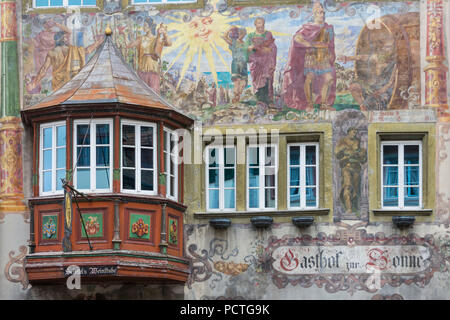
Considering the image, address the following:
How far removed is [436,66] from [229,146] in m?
5.07

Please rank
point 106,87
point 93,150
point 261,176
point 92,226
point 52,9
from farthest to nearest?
point 52,9 → point 261,176 → point 106,87 → point 93,150 → point 92,226

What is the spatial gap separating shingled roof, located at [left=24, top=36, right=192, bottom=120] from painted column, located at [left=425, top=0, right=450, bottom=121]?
18.8 ft

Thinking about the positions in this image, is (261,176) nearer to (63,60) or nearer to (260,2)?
(260,2)

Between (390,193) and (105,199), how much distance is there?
6.53 metres

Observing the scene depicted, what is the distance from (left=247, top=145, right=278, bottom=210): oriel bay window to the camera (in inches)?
1194

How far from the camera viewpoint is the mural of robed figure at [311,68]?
30.4 meters

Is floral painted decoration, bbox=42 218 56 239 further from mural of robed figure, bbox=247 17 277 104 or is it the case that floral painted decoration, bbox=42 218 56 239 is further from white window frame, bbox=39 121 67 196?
mural of robed figure, bbox=247 17 277 104

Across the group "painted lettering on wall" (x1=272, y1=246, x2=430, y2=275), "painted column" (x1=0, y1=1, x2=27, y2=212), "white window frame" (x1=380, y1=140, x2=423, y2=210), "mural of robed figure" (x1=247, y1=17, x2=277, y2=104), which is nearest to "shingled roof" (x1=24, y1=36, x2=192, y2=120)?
"painted column" (x1=0, y1=1, x2=27, y2=212)

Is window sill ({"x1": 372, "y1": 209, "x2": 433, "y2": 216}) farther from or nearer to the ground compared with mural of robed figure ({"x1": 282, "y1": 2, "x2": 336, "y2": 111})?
nearer to the ground

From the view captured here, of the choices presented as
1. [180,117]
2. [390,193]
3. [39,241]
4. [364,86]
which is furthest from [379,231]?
[39,241]

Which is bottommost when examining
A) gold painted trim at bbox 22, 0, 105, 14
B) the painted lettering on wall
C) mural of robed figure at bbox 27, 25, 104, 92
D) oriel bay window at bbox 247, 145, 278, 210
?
the painted lettering on wall

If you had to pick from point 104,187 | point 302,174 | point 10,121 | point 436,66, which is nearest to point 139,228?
point 104,187

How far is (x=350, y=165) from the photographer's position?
1184 inches
